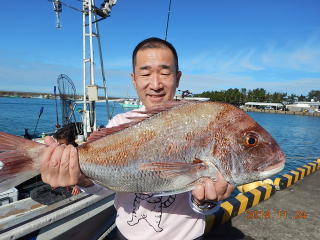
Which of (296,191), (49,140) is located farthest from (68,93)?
(296,191)

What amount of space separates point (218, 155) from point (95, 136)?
3.57ft

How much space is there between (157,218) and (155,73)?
1.39 metres

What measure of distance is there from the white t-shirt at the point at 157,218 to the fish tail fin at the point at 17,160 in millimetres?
501

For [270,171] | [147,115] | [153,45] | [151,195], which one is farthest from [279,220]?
[153,45]

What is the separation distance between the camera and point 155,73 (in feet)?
6.36

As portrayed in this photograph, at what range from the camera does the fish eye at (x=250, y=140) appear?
1555 mm

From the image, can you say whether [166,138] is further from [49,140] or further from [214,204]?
[49,140]

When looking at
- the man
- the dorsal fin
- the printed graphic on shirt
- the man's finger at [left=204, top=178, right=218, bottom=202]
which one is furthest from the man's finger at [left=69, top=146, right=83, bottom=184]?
the man's finger at [left=204, top=178, right=218, bottom=202]

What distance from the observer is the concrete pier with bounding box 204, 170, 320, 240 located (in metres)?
3.73

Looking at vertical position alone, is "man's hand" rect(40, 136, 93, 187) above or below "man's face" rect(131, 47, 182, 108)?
below

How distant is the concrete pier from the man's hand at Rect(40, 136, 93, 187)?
3.13m

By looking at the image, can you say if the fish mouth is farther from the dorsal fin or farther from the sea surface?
the sea surface

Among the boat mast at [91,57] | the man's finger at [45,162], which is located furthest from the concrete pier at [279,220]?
the boat mast at [91,57]

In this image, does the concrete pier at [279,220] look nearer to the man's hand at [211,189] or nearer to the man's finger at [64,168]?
the man's hand at [211,189]
